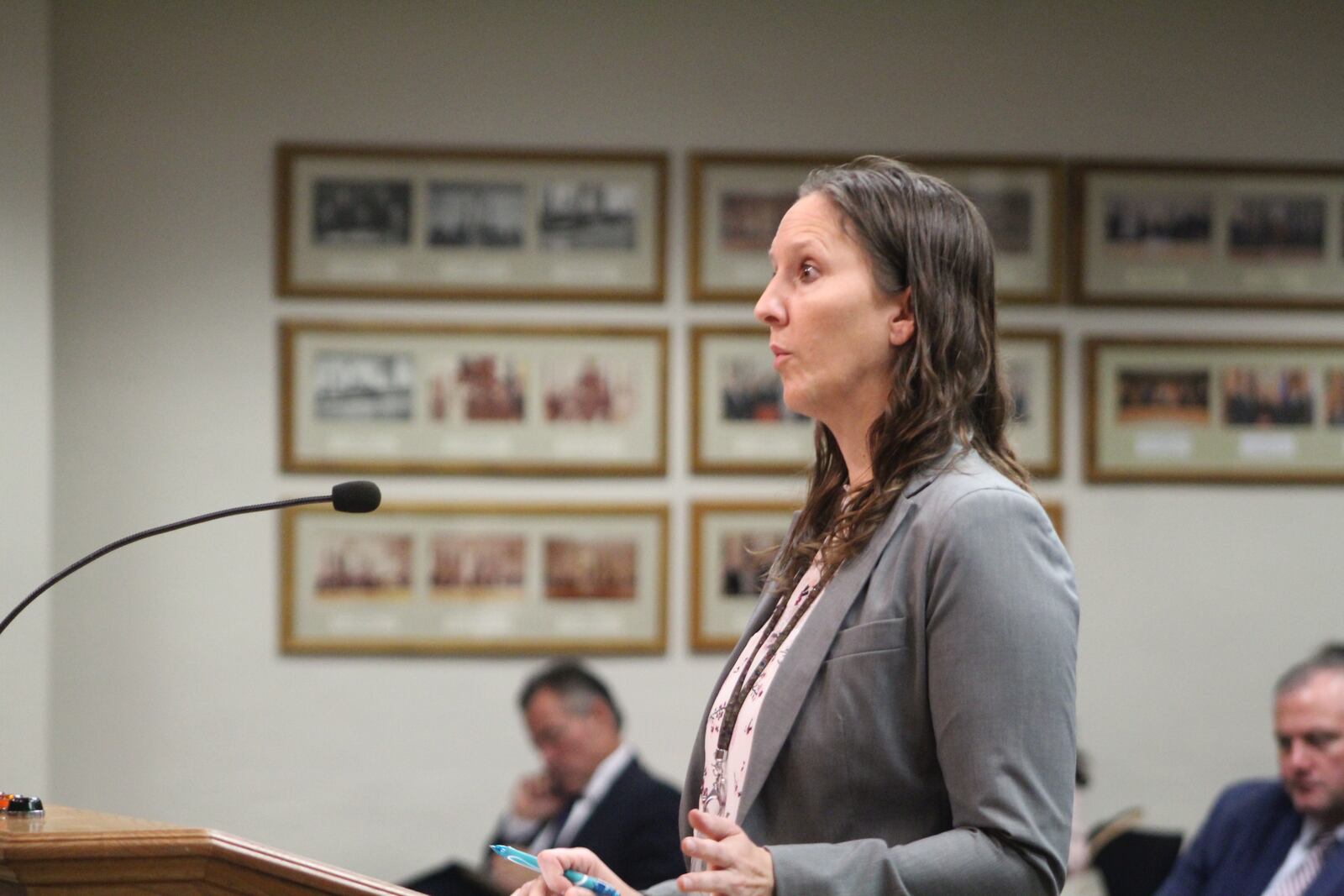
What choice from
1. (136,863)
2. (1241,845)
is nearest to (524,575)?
(1241,845)

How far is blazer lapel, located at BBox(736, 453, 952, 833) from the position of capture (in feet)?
5.14

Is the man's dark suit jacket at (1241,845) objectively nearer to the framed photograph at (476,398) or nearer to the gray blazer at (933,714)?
the framed photograph at (476,398)

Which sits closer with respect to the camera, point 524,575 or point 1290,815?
point 1290,815

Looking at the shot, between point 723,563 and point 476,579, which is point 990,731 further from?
point 476,579

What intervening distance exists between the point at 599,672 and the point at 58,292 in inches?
84.3

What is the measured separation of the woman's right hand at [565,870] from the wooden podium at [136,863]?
0.83 feet

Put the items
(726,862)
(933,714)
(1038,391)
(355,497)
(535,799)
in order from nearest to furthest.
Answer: (726,862), (933,714), (355,497), (535,799), (1038,391)

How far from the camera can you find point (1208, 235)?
199 inches

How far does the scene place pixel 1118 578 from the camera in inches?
197

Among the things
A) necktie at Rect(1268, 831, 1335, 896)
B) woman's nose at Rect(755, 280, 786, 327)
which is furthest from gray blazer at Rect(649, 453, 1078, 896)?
necktie at Rect(1268, 831, 1335, 896)

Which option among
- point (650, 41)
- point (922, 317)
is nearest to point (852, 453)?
point (922, 317)

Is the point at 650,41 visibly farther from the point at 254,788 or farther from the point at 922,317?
the point at 922,317

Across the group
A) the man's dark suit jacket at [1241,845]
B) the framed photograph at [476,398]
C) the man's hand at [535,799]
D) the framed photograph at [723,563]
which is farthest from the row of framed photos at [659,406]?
the man's dark suit jacket at [1241,845]

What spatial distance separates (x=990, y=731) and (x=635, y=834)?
285 centimetres
